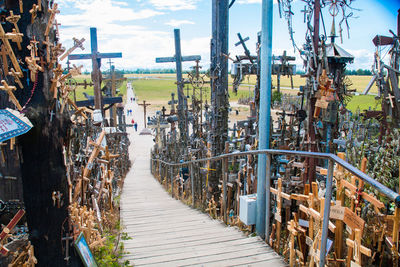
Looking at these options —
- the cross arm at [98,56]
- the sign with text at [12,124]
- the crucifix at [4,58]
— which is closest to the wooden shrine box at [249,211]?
the sign with text at [12,124]

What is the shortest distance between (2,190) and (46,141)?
1.29 meters

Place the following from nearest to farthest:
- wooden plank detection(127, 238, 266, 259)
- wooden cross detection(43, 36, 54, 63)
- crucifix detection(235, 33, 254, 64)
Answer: wooden cross detection(43, 36, 54, 63) → wooden plank detection(127, 238, 266, 259) → crucifix detection(235, 33, 254, 64)

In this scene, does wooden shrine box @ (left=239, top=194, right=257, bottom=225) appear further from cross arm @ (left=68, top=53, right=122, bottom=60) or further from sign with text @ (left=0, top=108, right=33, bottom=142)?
cross arm @ (left=68, top=53, right=122, bottom=60)

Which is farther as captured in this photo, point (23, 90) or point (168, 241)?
point (168, 241)

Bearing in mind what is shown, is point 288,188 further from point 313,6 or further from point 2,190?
point 2,190

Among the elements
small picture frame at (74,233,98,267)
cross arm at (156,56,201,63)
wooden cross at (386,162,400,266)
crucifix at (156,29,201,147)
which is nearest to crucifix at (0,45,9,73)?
small picture frame at (74,233,98,267)

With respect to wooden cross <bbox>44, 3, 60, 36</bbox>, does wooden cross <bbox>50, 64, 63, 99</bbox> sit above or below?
below

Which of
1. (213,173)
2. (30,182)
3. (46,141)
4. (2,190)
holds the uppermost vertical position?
(46,141)

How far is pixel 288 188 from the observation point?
5.71 m

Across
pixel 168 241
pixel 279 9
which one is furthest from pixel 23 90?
pixel 279 9

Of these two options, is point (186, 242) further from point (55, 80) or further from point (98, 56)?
point (98, 56)

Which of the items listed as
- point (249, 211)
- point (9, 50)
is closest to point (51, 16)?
point (9, 50)

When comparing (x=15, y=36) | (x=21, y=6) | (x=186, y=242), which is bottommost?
(x=186, y=242)

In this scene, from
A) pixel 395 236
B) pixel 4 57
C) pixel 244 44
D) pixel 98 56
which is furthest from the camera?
pixel 98 56
